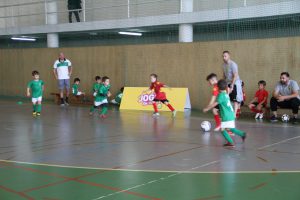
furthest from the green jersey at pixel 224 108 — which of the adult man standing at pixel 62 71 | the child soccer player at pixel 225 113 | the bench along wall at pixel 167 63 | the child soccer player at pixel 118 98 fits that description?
the adult man standing at pixel 62 71

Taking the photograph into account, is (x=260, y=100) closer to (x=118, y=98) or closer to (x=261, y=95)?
(x=261, y=95)

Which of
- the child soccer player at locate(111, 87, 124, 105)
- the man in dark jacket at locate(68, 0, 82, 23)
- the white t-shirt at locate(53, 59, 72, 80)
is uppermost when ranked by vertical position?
the man in dark jacket at locate(68, 0, 82, 23)

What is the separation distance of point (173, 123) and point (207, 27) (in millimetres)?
7689

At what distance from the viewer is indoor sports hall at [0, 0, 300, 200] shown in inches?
218

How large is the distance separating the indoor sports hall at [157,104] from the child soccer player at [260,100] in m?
0.07

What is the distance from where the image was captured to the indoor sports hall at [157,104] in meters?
5.53

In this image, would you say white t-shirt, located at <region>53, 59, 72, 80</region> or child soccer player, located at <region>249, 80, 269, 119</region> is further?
white t-shirt, located at <region>53, 59, 72, 80</region>

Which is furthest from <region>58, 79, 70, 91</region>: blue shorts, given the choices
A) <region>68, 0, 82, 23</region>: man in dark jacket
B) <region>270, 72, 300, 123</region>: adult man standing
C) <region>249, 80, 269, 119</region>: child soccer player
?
<region>270, 72, 300, 123</region>: adult man standing

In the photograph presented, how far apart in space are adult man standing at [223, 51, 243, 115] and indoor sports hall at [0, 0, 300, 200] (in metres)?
0.03

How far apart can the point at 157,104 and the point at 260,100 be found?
4095 millimetres

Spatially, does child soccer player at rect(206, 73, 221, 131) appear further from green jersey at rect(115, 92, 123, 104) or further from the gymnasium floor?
green jersey at rect(115, 92, 123, 104)

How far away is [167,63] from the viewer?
648 inches

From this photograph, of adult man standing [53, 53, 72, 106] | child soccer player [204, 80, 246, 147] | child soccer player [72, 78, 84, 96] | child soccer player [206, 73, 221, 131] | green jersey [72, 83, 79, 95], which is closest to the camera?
child soccer player [204, 80, 246, 147]

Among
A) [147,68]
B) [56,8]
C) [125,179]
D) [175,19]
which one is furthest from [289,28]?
[56,8]
